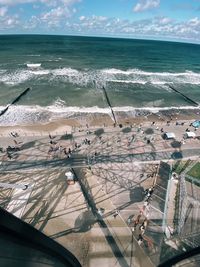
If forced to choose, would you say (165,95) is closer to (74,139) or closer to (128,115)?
(128,115)

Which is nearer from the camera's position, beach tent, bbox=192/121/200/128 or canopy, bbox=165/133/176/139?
canopy, bbox=165/133/176/139

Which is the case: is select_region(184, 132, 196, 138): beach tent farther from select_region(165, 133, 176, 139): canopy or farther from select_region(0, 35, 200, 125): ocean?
select_region(0, 35, 200, 125): ocean

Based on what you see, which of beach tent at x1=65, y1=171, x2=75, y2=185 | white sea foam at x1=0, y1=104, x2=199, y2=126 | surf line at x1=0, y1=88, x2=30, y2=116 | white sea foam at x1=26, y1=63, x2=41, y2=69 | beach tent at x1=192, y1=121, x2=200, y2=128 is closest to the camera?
beach tent at x1=65, y1=171, x2=75, y2=185

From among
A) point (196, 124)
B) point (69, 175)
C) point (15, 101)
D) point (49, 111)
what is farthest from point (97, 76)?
point (69, 175)

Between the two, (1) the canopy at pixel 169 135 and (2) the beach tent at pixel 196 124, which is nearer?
(1) the canopy at pixel 169 135

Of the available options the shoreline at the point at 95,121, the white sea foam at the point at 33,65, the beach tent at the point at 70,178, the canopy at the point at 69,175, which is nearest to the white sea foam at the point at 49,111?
the shoreline at the point at 95,121

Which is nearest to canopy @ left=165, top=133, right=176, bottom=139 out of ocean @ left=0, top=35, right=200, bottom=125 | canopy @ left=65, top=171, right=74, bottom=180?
ocean @ left=0, top=35, right=200, bottom=125

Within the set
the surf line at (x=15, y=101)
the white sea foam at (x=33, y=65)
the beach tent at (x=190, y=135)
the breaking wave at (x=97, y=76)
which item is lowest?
the beach tent at (x=190, y=135)

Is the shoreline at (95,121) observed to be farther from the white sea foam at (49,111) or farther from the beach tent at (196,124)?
the beach tent at (196,124)

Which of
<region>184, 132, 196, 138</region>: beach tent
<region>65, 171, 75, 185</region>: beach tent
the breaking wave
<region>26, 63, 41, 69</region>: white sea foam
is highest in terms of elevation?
<region>26, 63, 41, 69</region>: white sea foam

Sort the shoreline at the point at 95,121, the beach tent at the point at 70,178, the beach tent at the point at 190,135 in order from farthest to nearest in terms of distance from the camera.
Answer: the shoreline at the point at 95,121 < the beach tent at the point at 190,135 < the beach tent at the point at 70,178

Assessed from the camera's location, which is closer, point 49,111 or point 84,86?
point 49,111

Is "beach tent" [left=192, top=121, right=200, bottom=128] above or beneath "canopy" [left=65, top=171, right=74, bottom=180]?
above

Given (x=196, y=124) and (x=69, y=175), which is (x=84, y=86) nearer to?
(x=196, y=124)
